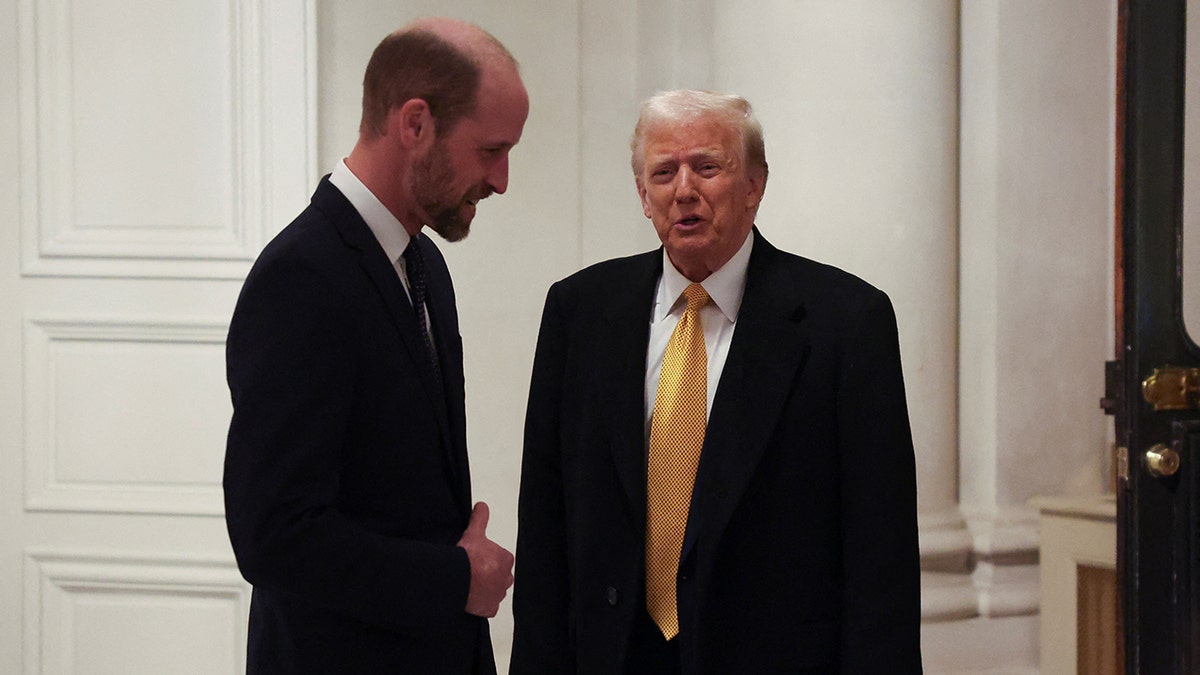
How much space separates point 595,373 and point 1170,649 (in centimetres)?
151

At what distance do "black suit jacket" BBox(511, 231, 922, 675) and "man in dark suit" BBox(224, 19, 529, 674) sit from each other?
0.91 feet

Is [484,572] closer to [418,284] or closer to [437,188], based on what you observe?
[418,284]

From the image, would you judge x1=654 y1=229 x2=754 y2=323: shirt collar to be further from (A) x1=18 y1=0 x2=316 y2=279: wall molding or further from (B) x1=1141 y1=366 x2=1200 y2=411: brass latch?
(A) x1=18 y1=0 x2=316 y2=279: wall molding

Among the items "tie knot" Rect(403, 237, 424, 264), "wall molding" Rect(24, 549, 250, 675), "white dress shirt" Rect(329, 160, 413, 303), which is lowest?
"wall molding" Rect(24, 549, 250, 675)

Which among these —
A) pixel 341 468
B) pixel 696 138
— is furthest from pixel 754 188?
pixel 341 468

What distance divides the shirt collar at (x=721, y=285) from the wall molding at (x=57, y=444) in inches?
67.7

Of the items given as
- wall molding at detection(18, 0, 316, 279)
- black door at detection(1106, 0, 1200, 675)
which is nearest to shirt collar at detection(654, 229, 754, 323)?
black door at detection(1106, 0, 1200, 675)

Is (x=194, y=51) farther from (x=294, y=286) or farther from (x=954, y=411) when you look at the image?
(x=954, y=411)

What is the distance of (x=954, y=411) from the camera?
142 inches

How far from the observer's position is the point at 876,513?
1965mm

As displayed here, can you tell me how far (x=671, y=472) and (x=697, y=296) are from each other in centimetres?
31

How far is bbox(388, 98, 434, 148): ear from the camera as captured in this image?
68.3 inches

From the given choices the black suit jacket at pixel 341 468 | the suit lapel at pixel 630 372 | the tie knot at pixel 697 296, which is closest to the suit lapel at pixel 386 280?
the black suit jacket at pixel 341 468

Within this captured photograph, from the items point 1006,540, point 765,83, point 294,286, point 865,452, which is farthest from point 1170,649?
point 294,286
